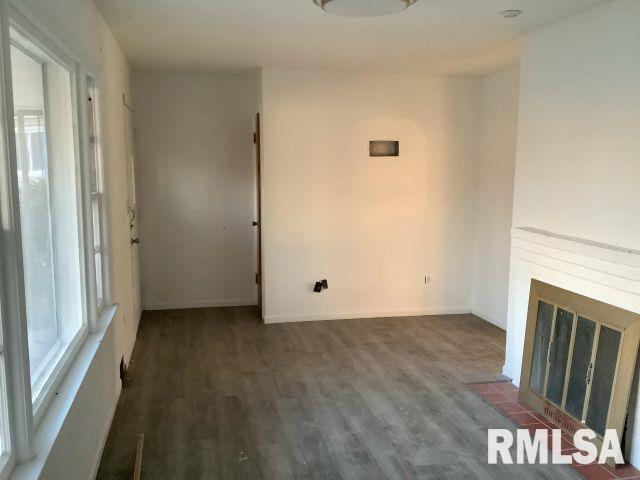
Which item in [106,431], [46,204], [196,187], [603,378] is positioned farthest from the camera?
[196,187]

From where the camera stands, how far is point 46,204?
2498mm

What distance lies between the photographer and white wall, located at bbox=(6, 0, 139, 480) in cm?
202

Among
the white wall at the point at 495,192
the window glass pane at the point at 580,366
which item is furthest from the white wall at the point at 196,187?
the window glass pane at the point at 580,366

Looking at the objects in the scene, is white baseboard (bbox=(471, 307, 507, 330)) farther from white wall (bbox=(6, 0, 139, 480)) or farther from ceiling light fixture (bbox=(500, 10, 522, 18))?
white wall (bbox=(6, 0, 139, 480))

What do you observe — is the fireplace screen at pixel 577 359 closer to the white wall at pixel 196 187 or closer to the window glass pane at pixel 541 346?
the window glass pane at pixel 541 346

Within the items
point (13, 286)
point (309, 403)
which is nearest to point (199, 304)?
point (309, 403)

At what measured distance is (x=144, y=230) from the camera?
230 inches

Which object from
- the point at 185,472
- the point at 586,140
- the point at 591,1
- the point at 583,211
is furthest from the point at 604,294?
the point at 185,472

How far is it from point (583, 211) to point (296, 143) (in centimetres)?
285

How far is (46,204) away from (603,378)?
9.94 ft

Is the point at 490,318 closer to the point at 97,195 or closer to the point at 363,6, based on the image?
the point at 363,6

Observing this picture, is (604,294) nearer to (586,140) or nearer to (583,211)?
(583,211)

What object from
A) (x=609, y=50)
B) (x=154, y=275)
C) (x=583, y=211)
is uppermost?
(x=609, y=50)

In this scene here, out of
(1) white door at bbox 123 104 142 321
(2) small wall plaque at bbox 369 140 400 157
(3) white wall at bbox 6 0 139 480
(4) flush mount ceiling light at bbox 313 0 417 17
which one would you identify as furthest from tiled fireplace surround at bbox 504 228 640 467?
(1) white door at bbox 123 104 142 321
